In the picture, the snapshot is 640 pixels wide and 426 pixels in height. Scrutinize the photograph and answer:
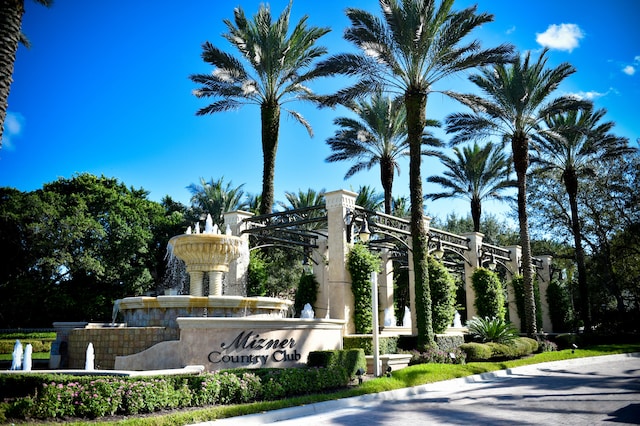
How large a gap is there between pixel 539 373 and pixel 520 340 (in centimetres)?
354

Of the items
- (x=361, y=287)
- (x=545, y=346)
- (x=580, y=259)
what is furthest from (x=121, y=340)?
(x=580, y=259)

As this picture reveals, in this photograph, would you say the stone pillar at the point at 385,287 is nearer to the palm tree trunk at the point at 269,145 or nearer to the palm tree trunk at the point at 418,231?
the palm tree trunk at the point at 269,145

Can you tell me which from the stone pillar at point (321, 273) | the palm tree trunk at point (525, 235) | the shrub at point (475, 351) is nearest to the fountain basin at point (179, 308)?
the shrub at point (475, 351)

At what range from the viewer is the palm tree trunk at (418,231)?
16703mm

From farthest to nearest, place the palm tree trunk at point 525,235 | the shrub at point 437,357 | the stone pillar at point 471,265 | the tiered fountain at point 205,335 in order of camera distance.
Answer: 1. the stone pillar at point 471,265
2. the palm tree trunk at point 525,235
3. the shrub at point 437,357
4. the tiered fountain at point 205,335

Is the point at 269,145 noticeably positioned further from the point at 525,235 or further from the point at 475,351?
the point at 525,235

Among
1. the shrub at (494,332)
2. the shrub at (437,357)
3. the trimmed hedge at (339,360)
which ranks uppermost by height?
the shrub at (494,332)

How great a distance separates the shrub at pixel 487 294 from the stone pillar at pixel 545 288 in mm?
7569

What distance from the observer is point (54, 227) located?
3186 cm

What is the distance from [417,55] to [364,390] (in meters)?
11.5

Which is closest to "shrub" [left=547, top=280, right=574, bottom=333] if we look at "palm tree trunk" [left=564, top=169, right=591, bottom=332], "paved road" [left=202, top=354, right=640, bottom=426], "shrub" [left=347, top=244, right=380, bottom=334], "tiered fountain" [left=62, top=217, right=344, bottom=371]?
"palm tree trunk" [left=564, top=169, right=591, bottom=332]

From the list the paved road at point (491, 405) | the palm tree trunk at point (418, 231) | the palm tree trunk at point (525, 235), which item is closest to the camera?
the paved road at point (491, 405)

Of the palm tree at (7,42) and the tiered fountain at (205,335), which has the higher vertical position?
the palm tree at (7,42)

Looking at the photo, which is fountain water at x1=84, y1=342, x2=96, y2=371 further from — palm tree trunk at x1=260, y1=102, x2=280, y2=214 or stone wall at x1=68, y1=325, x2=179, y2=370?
palm tree trunk at x1=260, y1=102, x2=280, y2=214
